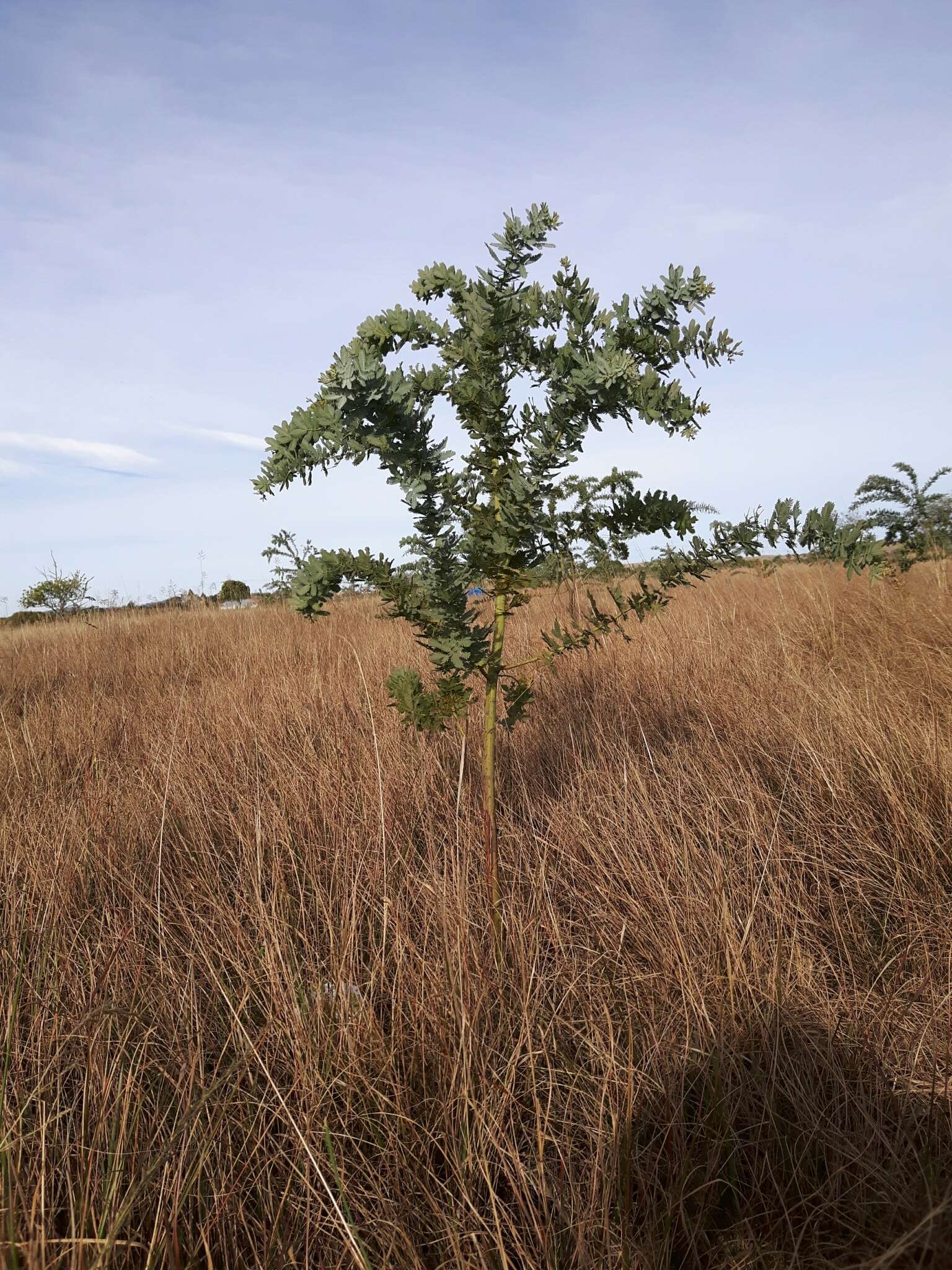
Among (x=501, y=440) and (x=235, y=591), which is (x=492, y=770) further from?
(x=235, y=591)

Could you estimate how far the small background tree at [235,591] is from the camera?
58.6 ft

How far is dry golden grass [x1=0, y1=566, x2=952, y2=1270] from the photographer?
1.31 metres

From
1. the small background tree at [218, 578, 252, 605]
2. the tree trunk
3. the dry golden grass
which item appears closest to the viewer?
the dry golden grass

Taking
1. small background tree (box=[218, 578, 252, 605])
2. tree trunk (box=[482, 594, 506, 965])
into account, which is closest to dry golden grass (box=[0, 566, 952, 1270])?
tree trunk (box=[482, 594, 506, 965])

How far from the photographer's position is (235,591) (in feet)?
61.0

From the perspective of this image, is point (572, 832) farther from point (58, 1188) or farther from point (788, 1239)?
point (58, 1188)

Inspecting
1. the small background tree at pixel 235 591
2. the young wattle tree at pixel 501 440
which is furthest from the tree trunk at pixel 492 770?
the small background tree at pixel 235 591

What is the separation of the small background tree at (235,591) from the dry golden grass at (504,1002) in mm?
14467

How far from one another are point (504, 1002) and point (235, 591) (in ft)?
58.8

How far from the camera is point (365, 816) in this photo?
2.74 meters

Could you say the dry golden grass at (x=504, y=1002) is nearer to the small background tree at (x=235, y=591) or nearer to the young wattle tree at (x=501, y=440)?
the young wattle tree at (x=501, y=440)

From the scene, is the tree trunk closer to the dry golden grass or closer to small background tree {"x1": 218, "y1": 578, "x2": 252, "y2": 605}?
the dry golden grass

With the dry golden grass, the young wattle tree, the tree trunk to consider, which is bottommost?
the dry golden grass

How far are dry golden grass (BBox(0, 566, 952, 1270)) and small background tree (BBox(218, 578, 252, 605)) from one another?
14.5m
